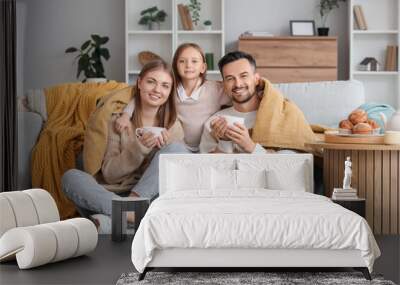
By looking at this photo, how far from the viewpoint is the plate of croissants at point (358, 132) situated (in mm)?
5484

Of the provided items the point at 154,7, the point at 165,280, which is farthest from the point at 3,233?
the point at 154,7

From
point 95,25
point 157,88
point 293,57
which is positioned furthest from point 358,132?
point 95,25

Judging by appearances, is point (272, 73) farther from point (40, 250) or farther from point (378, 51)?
point (40, 250)

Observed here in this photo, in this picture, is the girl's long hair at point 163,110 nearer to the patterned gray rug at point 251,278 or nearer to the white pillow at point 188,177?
the white pillow at point 188,177

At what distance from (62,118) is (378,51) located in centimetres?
387

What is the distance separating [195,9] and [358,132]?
3624mm

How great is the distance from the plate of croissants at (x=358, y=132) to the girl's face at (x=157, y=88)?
4.44 ft

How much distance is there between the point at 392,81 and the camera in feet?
29.0

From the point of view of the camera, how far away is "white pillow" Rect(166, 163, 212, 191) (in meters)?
5.51

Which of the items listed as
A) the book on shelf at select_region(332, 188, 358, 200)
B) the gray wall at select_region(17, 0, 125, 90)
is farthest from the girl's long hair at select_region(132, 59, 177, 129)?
the gray wall at select_region(17, 0, 125, 90)

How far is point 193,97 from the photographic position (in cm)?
624

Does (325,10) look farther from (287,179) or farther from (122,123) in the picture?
(287,179)

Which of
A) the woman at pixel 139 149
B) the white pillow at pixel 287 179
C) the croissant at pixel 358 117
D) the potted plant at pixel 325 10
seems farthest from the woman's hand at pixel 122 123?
the potted plant at pixel 325 10

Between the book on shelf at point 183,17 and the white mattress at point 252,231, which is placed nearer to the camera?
the white mattress at point 252,231
